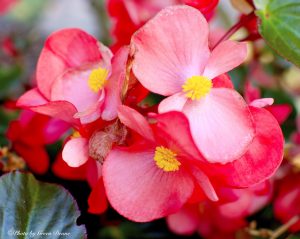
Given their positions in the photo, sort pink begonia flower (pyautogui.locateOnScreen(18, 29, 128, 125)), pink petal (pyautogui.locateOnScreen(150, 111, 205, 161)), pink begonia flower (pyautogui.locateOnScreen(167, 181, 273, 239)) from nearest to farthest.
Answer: pink petal (pyautogui.locateOnScreen(150, 111, 205, 161)) < pink begonia flower (pyautogui.locateOnScreen(18, 29, 128, 125)) < pink begonia flower (pyautogui.locateOnScreen(167, 181, 273, 239))

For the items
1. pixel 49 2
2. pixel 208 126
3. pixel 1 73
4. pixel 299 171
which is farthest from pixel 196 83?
pixel 49 2

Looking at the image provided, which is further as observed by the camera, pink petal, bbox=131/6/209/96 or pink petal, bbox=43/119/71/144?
pink petal, bbox=43/119/71/144

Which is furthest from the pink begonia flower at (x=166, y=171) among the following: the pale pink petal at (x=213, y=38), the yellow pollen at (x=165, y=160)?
the pale pink petal at (x=213, y=38)

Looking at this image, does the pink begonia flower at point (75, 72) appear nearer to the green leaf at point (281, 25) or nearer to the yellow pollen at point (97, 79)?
the yellow pollen at point (97, 79)

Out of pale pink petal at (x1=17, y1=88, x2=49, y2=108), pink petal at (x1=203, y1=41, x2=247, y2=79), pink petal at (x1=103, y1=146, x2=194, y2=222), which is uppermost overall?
pink petal at (x1=203, y1=41, x2=247, y2=79)

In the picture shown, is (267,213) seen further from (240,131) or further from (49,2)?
(49,2)

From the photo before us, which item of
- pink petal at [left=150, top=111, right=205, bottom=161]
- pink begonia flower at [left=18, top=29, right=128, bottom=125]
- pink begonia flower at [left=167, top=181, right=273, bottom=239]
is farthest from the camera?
pink begonia flower at [left=167, top=181, right=273, bottom=239]

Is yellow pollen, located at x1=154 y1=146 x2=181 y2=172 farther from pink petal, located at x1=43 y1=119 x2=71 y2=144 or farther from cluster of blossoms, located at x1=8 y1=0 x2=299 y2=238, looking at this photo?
pink petal, located at x1=43 y1=119 x2=71 y2=144

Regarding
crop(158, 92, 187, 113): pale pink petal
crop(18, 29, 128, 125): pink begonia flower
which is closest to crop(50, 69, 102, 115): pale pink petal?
crop(18, 29, 128, 125): pink begonia flower
